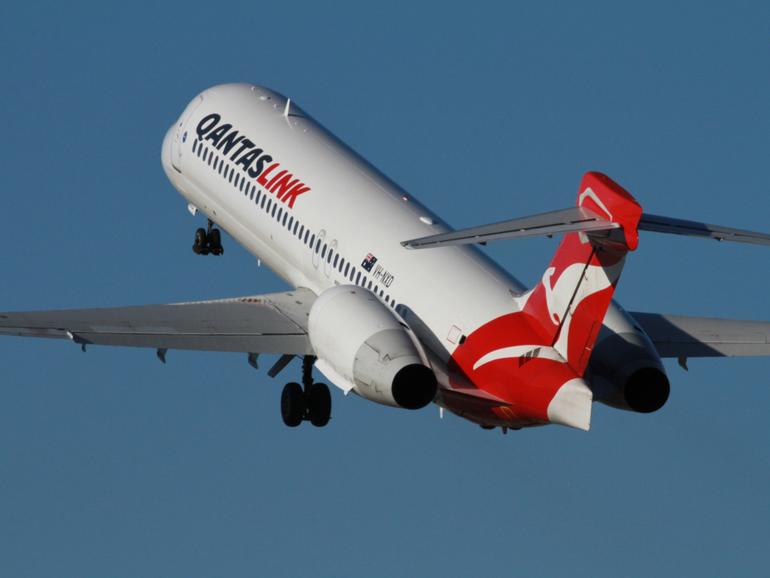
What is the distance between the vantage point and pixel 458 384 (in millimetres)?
53031

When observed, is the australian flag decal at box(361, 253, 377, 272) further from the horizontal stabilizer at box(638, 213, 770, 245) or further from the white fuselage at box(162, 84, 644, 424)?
the horizontal stabilizer at box(638, 213, 770, 245)

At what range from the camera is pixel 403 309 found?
55.1 metres

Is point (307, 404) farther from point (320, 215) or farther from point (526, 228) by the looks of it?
point (526, 228)

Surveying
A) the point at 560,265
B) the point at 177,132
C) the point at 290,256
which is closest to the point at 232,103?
the point at 177,132

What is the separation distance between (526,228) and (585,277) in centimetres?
296

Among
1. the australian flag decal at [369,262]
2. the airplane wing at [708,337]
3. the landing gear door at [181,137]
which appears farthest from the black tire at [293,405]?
the landing gear door at [181,137]

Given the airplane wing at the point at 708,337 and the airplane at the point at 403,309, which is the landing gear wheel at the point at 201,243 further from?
the airplane wing at the point at 708,337

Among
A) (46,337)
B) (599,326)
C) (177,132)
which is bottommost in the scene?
(46,337)

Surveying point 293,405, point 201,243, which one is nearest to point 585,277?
point 293,405

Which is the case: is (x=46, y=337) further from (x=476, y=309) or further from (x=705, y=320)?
(x=705, y=320)

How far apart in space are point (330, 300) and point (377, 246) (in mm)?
3678

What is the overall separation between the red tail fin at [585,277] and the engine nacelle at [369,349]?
2.45 metres

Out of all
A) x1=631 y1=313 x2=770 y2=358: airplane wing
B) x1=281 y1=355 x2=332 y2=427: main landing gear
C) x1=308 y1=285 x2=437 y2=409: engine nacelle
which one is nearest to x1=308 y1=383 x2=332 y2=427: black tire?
x1=281 y1=355 x2=332 y2=427: main landing gear

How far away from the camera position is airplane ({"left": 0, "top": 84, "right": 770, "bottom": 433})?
5025 centimetres
